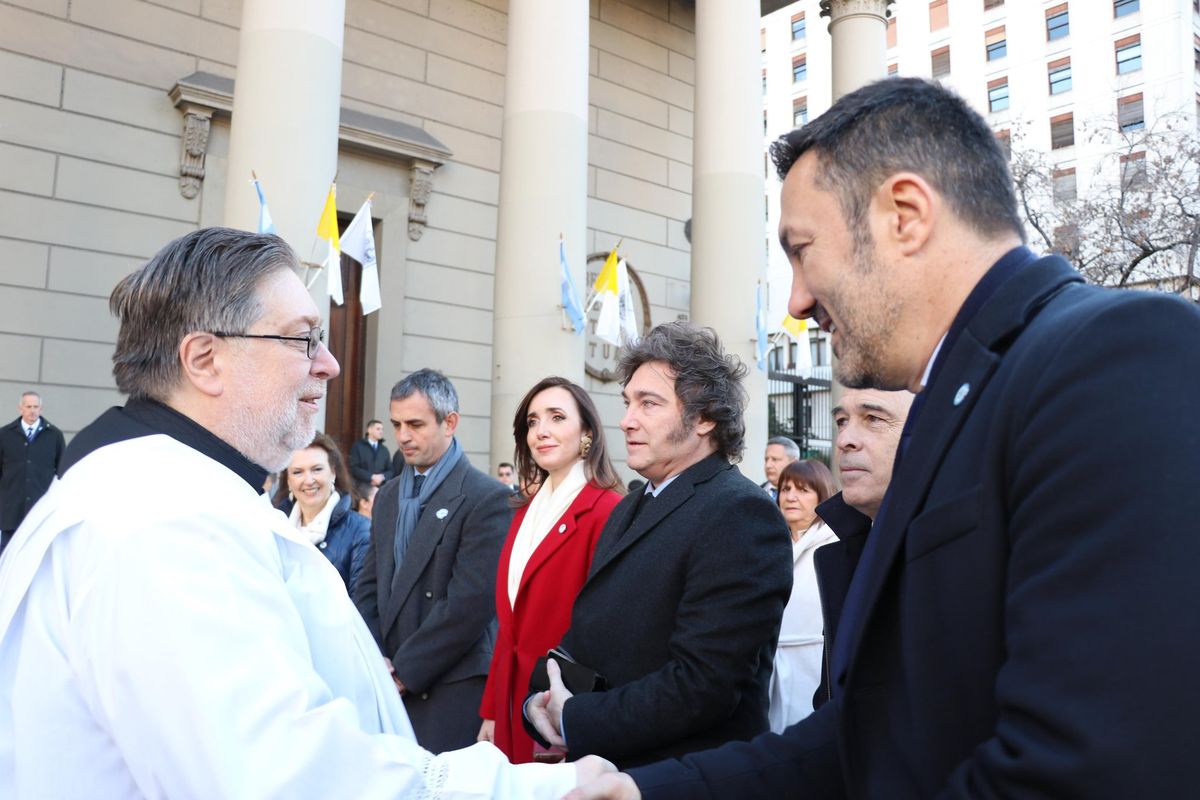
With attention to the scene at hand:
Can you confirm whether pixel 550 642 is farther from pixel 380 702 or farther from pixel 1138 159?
pixel 1138 159

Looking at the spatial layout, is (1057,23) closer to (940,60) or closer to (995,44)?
(995,44)

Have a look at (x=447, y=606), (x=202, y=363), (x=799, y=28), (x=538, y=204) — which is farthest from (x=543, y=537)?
(x=799, y=28)

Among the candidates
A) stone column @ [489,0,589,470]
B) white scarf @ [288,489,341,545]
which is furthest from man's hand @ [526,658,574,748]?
stone column @ [489,0,589,470]

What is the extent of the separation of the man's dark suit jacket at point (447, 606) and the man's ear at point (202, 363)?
7.34 feet

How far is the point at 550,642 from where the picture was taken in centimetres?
337

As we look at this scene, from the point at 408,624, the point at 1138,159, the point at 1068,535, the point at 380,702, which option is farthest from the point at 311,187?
the point at 1138,159

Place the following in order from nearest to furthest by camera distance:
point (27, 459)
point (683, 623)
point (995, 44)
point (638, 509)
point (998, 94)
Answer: point (683, 623) → point (638, 509) → point (27, 459) → point (995, 44) → point (998, 94)

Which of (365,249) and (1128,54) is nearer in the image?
(365,249)

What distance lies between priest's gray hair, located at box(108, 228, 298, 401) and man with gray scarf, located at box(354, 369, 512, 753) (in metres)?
2.23

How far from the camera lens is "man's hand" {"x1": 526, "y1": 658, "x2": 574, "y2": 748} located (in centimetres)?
260

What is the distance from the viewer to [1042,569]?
0.95 meters

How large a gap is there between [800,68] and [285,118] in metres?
40.3

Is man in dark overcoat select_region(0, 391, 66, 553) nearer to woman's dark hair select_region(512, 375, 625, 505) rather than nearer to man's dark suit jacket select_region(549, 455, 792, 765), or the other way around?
woman's dark hair select_region(512, 375, 625, 505)

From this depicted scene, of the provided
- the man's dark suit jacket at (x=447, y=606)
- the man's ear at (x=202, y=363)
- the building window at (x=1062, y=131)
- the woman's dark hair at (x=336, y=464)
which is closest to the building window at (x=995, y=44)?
the building window at (x=1062, y=131)
